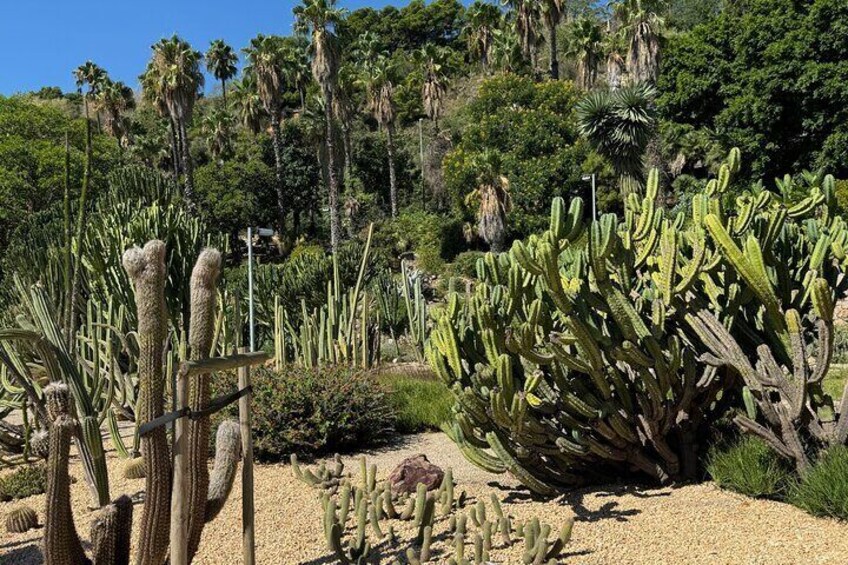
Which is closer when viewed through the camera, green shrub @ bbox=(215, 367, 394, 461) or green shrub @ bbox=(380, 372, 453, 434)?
green shrub @ bbox=(215, 367, 394, 461)

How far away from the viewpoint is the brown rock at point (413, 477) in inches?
264

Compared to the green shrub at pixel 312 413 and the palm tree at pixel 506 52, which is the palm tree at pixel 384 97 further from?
the green shrub at pixel 312 413

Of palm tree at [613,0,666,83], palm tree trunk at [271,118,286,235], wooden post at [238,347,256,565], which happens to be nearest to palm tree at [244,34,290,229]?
palm tree trunk at [271,118,286,235]

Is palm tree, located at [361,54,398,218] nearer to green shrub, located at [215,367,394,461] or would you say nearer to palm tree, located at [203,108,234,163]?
palm tree, located at [203,108,234,163]

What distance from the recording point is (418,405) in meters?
10.8

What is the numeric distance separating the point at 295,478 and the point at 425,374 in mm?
6029

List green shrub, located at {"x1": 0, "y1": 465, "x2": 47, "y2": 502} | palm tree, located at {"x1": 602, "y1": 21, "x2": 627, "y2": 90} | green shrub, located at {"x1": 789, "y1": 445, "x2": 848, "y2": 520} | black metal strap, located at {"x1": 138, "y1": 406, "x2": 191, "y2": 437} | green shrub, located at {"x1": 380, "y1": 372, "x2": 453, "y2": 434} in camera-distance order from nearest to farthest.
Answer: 1. black metal strap, located at {"x1": 138, "y1": 406, "x2": 191, "y2": 437}
2. green shrub, located at {"x1": 789, "y1": 445, "x2": 848, "y2": 520}
3. green shrub, located at {"x1": 0, "y1": 465, "x2": 47, "y2": 502}
4. green shrub, located at {"x1": 380, "y1": 372, "x2": 453, "y2": 434}
5. palm tree, located at {"x1": 602, "y1": 21, "x2": 627, "y2": 90}

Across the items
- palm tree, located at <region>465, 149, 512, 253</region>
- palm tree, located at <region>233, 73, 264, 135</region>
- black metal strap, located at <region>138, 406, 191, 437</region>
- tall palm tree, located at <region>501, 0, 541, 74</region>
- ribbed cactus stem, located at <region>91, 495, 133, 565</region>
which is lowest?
ribbed cactus stem, located at <region>91, 495, 133, 565</region>

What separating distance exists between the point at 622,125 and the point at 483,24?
20.8 meters

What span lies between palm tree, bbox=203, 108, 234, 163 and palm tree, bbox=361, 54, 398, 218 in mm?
8675

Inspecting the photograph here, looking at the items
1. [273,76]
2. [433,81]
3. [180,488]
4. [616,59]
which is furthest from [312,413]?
[433,81]

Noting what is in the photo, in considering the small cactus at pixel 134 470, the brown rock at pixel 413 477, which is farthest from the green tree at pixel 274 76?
the brown rock at pixel 413 477

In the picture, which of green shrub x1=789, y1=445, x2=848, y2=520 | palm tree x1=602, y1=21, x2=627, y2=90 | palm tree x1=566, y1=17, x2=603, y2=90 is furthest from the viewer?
palm tree x1=566, y1=17, x2=603, y2=90

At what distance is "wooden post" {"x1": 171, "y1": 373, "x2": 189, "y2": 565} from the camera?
136 inches
